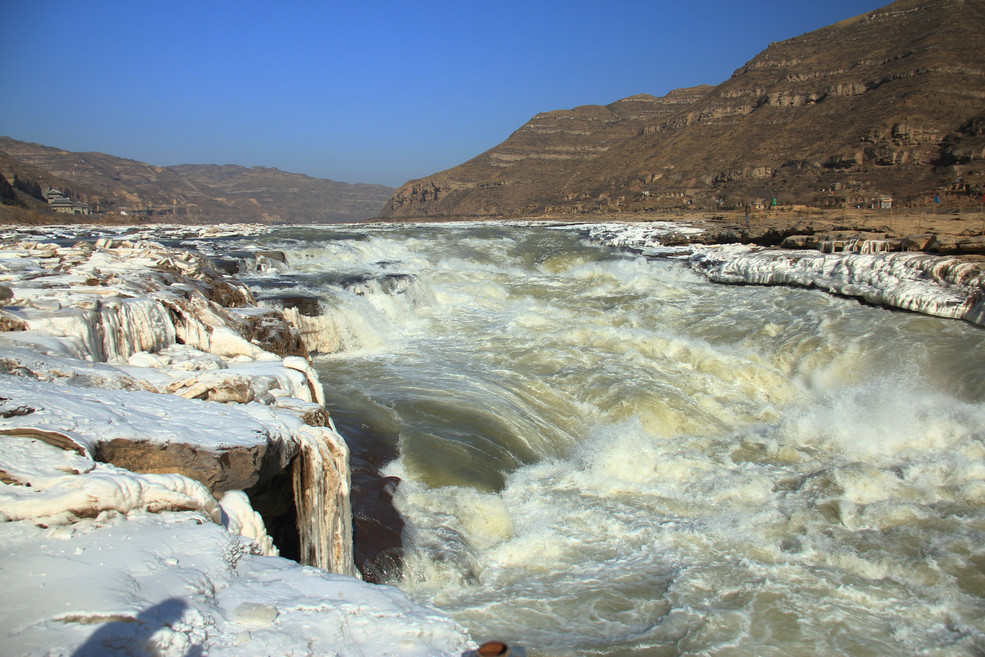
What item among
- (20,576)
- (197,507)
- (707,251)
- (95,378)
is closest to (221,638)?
(20,576)

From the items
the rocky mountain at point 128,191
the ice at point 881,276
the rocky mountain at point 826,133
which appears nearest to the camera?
the ice at point 881,276

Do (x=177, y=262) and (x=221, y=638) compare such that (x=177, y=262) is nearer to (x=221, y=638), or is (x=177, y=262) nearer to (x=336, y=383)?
(x=336, y=383)

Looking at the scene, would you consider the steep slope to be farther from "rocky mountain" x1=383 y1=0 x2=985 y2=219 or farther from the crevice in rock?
the crevice in rock

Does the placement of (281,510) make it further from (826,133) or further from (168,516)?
(826,133)

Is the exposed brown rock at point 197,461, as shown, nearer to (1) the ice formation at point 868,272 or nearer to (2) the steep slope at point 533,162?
(1) the ice formation at point 868,272

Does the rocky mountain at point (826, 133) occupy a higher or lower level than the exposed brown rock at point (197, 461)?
higher

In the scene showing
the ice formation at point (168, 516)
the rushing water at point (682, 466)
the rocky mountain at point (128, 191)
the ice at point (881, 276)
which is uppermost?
the rocky mountain at point (128, 191)

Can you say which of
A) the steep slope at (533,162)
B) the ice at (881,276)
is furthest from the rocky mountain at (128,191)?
the ice at (881,276)

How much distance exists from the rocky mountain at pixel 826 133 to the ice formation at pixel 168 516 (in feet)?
136

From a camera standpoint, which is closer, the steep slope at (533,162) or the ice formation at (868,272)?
the ice formation at (868,272)

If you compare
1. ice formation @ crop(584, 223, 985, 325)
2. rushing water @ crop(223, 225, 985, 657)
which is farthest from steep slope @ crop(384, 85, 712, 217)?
rushing water @ crop(223, 225, 985, 657)

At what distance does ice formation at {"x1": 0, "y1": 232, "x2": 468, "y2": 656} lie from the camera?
207 centimetres

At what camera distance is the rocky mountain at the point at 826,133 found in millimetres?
48084

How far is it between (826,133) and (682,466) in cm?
6557
